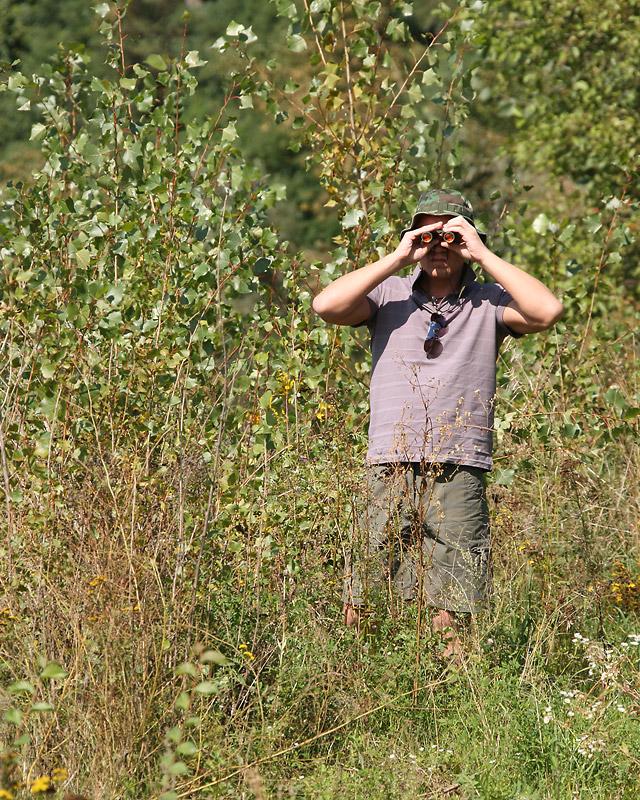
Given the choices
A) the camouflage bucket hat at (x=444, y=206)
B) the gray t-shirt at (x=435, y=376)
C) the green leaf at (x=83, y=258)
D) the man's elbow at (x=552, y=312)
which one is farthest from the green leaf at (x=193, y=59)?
the man's elbow at (x=552, y=312)

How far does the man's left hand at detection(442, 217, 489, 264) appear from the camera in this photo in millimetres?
4160

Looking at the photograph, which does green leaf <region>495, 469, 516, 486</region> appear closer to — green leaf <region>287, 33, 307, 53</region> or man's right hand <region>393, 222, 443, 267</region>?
man's right hand <region>393, 222, 443, 267</region>

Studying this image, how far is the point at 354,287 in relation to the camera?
13.7 ft

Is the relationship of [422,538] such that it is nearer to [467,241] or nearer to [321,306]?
[321,306]

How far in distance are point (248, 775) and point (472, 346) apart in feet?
5.33

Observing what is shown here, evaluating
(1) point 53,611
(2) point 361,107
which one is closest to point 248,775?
(1) point 53,611

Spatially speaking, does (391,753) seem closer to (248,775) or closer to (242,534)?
(248,775)

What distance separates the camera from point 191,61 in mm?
5449

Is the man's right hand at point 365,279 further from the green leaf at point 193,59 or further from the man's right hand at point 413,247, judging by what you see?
the green leaf at point 193,59

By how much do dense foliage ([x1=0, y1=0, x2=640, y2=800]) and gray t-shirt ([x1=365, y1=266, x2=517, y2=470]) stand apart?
0.97 ft

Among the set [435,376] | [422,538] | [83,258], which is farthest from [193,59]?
[422,538]

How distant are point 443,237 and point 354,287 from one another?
347 millimetres

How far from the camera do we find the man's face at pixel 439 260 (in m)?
4.26

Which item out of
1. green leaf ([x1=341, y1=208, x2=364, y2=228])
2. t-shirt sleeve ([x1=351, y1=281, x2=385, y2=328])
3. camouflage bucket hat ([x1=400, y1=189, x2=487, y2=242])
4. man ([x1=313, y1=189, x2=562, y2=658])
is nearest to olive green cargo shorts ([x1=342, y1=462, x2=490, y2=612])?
man ([x1=313, y1=189, x2=562, y2=658])
